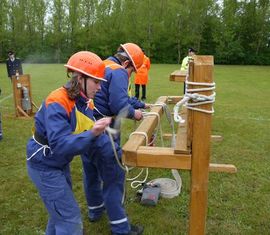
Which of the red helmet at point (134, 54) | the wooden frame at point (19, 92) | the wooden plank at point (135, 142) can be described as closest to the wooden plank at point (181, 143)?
the wooden plank at point (135, 142)

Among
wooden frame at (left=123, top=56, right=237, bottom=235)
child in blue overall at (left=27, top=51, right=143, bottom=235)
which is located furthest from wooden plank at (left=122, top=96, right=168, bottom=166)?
child in blue overall at (left=27, top=51, right=143, bottom=235)

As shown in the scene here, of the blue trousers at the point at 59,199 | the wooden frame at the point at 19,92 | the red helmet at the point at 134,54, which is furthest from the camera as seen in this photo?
the wooden frame at the point at 19,92

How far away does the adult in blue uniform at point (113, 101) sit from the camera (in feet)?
13.5

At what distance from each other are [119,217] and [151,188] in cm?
126

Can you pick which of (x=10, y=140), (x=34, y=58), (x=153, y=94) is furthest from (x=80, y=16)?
(x=10, y=140)

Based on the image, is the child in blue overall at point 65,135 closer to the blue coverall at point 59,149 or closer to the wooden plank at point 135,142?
the blue coverall at point 59,149

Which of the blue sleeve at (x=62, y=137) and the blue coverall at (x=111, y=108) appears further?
the blue coverall at (x=111, y=108)

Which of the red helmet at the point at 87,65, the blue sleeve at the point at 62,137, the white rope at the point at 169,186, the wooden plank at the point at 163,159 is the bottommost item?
the white rope at the point at 169,186

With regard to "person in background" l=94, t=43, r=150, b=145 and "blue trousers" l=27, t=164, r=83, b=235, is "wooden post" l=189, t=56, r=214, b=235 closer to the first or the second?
"blue trousers" l=27, t=164, r=83, b=235

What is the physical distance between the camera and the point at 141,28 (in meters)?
52.9

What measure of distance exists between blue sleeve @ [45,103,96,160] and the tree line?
152 feet

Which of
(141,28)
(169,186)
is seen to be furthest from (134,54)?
(141,28)

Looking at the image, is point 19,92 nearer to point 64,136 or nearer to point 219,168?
point 219,168

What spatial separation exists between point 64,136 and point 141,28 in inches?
2028
